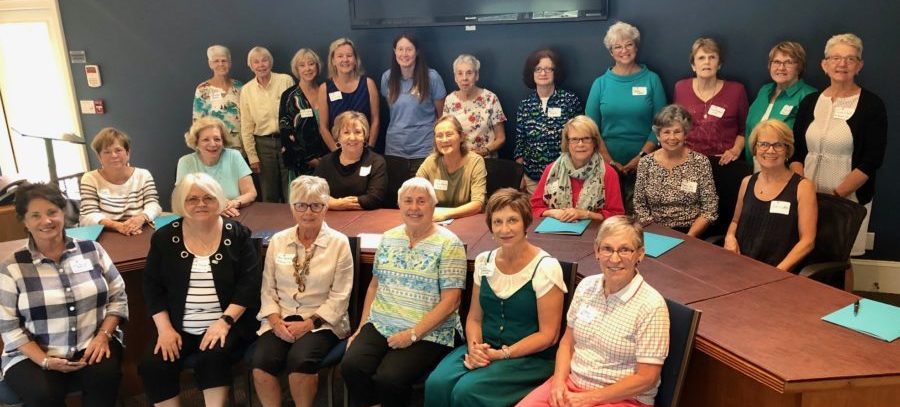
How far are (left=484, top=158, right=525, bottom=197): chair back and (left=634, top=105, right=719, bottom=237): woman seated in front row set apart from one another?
69cm

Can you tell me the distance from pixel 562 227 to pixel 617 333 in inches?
43.8

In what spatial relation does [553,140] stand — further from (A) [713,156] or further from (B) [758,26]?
(B) [758,26]

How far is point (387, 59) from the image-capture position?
5133 millimetres

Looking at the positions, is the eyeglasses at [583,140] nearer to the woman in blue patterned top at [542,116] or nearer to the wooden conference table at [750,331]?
the wooden conference table at [750,331]

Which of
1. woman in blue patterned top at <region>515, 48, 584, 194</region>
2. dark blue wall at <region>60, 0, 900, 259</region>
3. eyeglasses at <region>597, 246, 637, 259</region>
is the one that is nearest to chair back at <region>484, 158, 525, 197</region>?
woman in blue patterned top at <region>515, 48, 584, 194</region>

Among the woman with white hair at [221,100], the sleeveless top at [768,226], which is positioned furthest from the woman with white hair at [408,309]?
the woman with white hair at [221,100]

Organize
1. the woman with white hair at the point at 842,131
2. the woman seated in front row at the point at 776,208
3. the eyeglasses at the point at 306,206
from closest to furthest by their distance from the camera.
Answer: the eyeglasses at the point at 306,206 < the woman seated in front row at the point at 776,208 < the woman with white hair at the point at 842,131

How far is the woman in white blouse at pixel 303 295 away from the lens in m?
2.74

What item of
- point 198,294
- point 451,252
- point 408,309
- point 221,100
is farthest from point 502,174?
point 221,100

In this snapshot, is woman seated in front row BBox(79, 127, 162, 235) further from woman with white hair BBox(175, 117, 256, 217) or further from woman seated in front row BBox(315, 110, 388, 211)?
woman seated in front row BBox(315, 110, 388, 211)

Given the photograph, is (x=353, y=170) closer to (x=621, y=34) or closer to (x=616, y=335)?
(x=621, y=34)

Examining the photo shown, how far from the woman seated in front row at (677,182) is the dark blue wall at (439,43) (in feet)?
3.91

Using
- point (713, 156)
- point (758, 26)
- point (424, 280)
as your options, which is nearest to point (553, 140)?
point (713, 156)

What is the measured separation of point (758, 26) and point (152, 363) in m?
3.88
